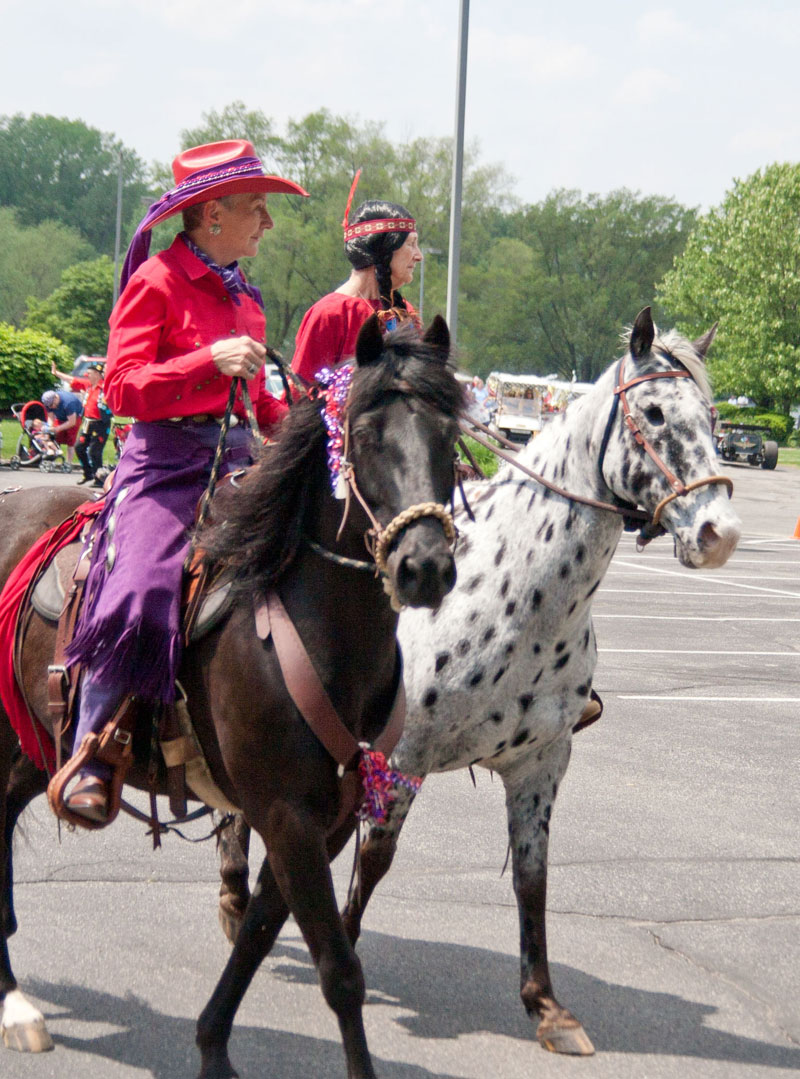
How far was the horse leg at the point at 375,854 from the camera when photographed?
13.9 feet

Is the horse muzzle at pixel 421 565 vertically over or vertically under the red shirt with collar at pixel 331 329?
under

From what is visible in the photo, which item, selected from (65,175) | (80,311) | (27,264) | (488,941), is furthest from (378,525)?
(65,175)

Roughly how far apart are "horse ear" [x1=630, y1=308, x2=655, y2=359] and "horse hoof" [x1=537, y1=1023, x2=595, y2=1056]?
218 cm

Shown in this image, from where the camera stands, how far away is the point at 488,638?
13.8 ft

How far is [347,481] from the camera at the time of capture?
3.19m

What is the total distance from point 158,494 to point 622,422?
1.53m

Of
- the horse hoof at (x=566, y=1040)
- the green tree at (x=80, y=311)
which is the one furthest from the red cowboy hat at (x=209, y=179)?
the green tree at (x=80, y=311)

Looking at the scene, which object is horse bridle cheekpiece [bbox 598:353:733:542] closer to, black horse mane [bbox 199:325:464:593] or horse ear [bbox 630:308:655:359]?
horse ear [bbox 630:308:655:359]

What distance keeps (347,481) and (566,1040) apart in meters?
1.99

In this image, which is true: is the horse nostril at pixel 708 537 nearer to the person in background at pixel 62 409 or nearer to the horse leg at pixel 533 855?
the horse leg at pixel 533 855

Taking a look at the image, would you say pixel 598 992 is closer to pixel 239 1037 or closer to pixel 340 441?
pixel 239 1037

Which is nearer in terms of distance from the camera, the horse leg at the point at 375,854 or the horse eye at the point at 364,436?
the horse eye at the point at 364,436

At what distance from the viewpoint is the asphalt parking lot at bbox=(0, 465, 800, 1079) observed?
3928 mm

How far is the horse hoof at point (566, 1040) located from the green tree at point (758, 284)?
54.3m
